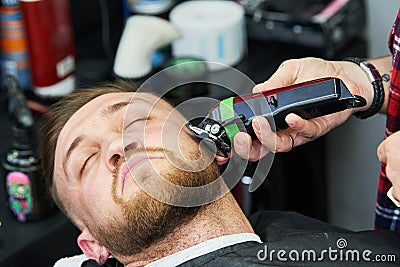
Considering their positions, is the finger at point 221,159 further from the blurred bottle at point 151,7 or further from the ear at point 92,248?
the blurred bottle at point 151,7

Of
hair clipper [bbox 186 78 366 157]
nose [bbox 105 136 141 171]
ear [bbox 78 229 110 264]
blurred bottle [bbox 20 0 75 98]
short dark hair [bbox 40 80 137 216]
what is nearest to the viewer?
hair clipper [bbox 186 78 366 157]

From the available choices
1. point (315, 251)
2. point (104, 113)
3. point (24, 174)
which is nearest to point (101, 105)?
point (104, 113)

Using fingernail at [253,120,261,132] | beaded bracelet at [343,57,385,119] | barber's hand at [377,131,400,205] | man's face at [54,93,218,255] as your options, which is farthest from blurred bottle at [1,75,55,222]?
barber's hand at [377,131,400,205]

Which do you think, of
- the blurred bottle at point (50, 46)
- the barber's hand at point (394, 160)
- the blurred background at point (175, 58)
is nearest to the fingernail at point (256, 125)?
the barber's hand at point (394, 160)

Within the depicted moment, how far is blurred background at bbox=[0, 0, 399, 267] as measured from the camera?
166 centimetres

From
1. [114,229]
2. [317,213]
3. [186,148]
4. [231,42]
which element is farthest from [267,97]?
[317,213]

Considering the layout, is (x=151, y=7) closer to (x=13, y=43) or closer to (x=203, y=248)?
(x=13, y=43)

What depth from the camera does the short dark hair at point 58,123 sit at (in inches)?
61.7

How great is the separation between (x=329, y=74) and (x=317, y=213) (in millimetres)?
888

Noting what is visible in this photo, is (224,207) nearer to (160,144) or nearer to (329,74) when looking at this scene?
(160,144)

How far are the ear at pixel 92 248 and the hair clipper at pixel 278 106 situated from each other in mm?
320

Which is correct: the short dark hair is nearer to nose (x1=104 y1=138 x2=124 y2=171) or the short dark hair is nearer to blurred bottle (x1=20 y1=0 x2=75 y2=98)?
nose (x1=104 y1=138 x2=124 y2=171)

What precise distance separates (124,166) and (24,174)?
0.35 metres

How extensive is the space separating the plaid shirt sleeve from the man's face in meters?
0.31
